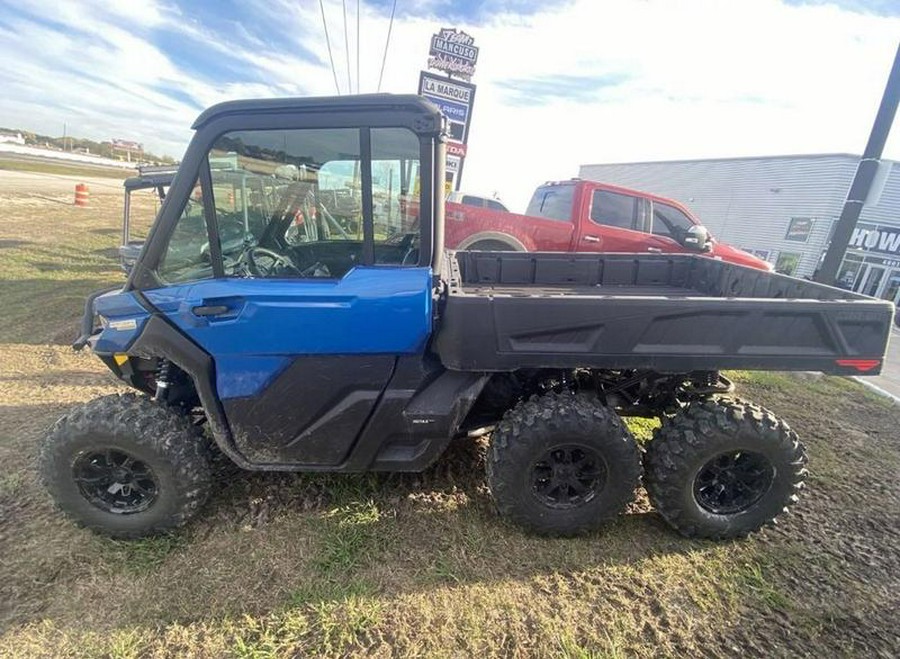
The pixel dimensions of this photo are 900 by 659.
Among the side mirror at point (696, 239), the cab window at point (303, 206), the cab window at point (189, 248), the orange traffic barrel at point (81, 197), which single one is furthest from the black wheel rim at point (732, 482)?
the orange traffic barrel at point (81, 197)

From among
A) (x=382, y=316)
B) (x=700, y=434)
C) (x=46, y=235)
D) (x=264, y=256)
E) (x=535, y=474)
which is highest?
(x=264, y=256)

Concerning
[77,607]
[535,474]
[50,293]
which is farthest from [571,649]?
[50,293]

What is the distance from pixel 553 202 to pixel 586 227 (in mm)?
824

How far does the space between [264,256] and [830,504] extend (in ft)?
13.1

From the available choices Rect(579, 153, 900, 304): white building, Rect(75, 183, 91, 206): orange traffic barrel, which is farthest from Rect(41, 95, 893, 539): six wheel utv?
Rect(579, 153, 900, 304): white building

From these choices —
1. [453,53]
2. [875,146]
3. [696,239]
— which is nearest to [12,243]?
[453,53]

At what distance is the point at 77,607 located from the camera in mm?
2186

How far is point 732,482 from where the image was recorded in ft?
9.00

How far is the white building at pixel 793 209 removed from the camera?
59.2ft

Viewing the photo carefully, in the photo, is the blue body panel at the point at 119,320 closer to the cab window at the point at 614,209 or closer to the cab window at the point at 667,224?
the cab window at the point at 614,209

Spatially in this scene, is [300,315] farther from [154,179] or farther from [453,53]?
[453,53]

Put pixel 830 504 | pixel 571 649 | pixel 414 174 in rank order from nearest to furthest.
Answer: pixel 571 649, pixel 414 174, pixel 830 504

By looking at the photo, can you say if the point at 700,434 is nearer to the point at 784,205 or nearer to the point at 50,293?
the point at 50,293

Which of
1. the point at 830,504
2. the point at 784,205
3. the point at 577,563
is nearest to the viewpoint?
the point at 577,563
